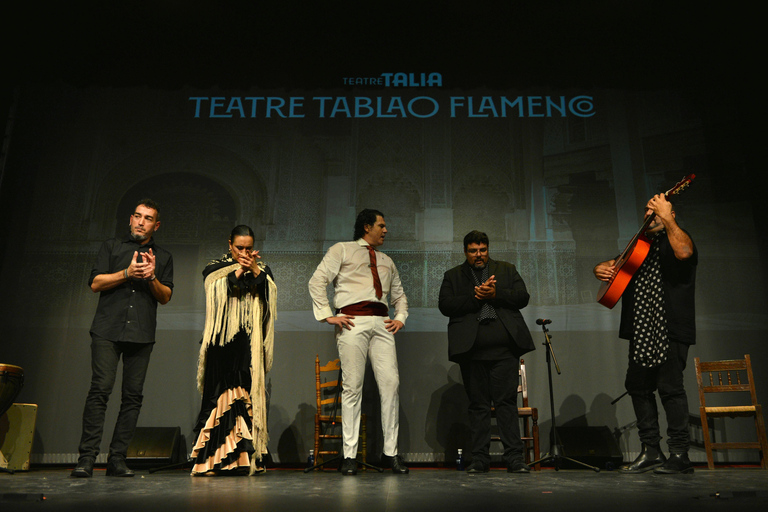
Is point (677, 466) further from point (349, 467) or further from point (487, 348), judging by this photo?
point (349, 467)

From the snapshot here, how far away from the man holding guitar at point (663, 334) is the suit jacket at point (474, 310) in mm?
591

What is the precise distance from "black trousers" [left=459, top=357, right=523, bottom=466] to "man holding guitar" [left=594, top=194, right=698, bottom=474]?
0.61 m

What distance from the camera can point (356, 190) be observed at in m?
4.85

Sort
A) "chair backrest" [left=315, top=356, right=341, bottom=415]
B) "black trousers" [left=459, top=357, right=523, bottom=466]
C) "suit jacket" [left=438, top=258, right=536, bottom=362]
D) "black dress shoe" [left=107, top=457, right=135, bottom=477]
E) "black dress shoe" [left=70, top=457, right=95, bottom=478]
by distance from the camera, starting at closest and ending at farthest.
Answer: "black dress shoe" [left=70, top=457, right=95, bottom=478] → "black dress shoe" [left=107, top=457, right=135, bottom=477] → "black trousers" [left=459, top=357, right=523, bottom=466] → "suit jacket" [left=438, top=258, right=536, bottom=362] → "chair backrest" [left=315, top=356, right=341, bottom=415]

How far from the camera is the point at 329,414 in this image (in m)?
4.46

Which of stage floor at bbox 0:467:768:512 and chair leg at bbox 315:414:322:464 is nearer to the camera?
stage floor at bbox 0:467:768:512

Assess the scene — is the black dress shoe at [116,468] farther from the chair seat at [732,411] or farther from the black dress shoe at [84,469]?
the chair seat at [732,411]

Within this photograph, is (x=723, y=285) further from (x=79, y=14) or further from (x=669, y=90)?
(x=79, y=14)

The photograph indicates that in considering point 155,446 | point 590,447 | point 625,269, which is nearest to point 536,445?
point 590,447

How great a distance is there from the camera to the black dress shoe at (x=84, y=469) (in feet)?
9.98

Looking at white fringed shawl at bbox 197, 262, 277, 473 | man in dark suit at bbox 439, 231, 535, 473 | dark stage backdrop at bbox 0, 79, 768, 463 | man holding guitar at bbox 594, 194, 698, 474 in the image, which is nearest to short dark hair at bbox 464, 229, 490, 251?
man in dark suit at bbox 439, 231, 535, 473

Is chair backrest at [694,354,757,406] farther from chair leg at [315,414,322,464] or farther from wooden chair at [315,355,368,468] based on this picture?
chair leg at [315,414,322,464]

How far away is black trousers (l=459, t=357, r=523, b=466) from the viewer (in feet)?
11.2

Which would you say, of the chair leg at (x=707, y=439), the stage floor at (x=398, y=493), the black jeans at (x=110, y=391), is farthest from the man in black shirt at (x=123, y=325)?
the chair leg at (x=707, y=439)
